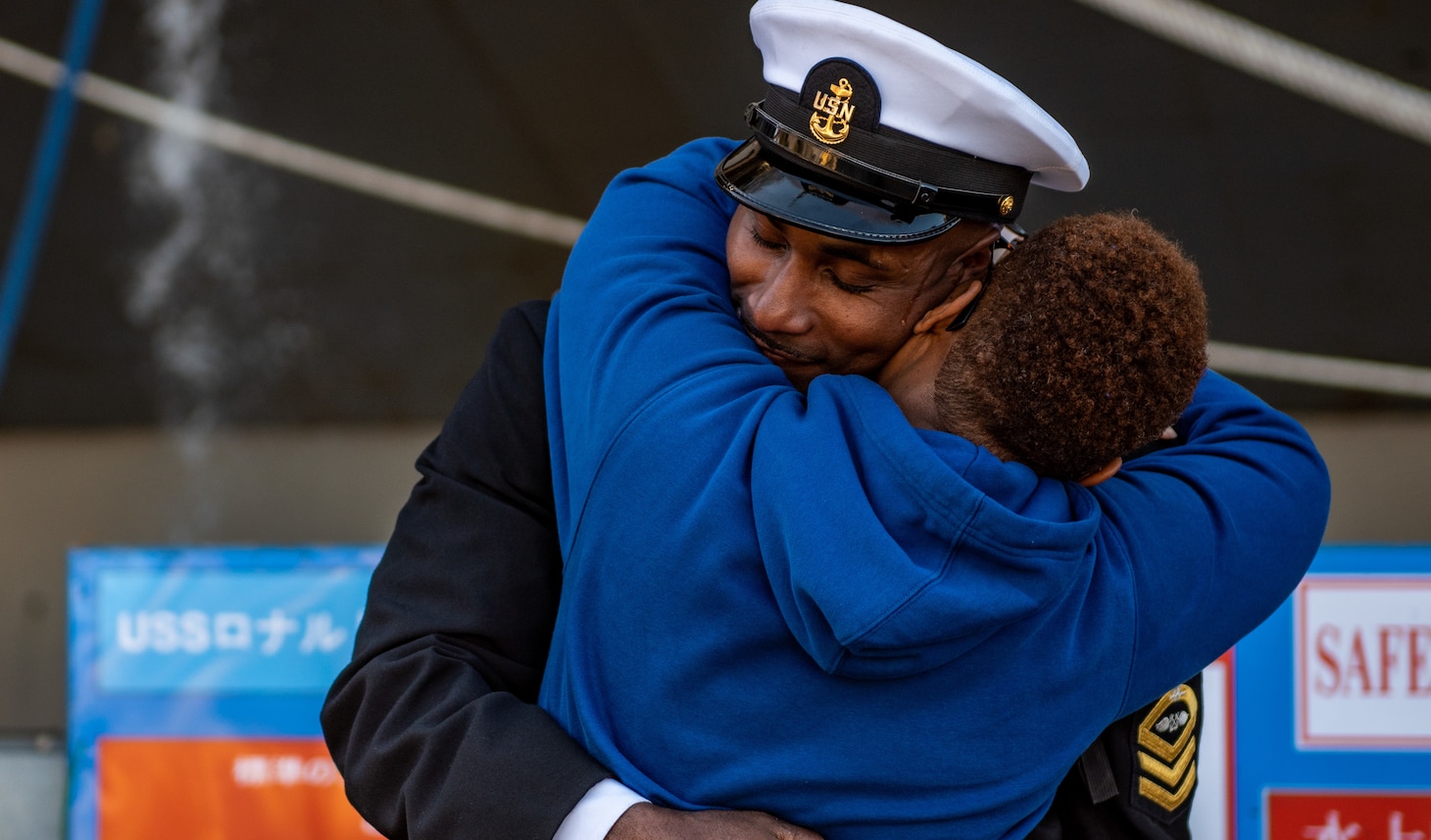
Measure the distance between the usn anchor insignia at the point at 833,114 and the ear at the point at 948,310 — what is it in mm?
171

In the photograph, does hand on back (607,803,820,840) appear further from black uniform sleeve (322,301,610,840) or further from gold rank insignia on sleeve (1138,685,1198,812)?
gold rank insignia on sleeve (1138,685,1198,812)

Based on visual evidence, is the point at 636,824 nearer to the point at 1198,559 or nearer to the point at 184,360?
the point at 1198,559

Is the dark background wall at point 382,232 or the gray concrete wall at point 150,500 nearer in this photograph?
the dark background wall at point 382,232

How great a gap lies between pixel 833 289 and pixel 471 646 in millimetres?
458

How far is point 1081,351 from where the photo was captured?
3.18 ft

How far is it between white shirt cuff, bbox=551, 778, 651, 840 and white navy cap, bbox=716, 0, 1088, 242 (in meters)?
0.50

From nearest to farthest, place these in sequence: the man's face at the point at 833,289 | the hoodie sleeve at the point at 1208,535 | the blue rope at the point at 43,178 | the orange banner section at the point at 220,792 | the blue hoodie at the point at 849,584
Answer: the blue hoodie at the point at 849,584
the hoodie sleeve at the point at 1208,535
the man's face at the point at 833,289
the orange banner section at the point at 220,792
the blue rope at the point at 43,178

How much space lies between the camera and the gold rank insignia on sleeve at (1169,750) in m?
1.22

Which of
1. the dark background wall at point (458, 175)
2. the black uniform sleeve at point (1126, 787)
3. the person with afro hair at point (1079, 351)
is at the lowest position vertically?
the black uniform sleeve at point (1126, 787)

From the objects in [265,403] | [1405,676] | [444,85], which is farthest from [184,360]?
[1405,676]

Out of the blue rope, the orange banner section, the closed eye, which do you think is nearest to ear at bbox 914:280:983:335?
the closed eye

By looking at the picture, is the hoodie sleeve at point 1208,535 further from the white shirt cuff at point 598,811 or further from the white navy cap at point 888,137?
the white shirt cuff at point 598,811

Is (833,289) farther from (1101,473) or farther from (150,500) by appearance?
(150,500)

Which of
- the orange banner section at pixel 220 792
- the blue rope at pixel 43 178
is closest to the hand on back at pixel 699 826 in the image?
the orange banner section at pixel 220 792
